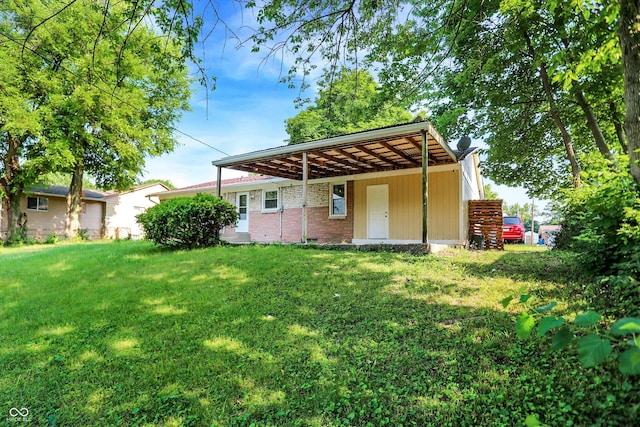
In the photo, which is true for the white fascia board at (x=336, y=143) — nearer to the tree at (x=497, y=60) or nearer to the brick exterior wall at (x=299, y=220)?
the tree at (x=497, y=60)

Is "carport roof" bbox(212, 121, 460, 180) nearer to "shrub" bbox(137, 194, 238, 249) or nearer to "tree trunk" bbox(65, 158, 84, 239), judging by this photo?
"shrub" bbox(137, 194, 238, 249)

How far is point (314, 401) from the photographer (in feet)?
8.67

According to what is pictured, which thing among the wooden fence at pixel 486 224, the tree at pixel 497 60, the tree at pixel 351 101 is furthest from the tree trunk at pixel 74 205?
the wooden fence at pixel 486 224

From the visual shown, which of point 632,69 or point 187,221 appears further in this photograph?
point 187,221

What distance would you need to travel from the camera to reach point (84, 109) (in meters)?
16.1

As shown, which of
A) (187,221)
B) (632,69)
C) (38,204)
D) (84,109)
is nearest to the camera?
(632,69)

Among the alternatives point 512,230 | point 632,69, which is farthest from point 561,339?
point 512,230

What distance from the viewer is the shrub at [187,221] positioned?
29.0 feet

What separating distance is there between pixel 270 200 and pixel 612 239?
12.1 m

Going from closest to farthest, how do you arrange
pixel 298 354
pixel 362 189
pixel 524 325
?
pixel 524 325 → pixel 298 354 → pixel 362 189

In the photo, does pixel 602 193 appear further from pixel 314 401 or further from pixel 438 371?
pixel 314 401

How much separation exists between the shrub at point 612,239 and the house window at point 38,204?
26.1m

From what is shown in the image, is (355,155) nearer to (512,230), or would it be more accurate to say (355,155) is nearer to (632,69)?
(632,69)

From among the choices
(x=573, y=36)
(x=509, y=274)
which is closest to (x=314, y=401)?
(x=509, y=274)
